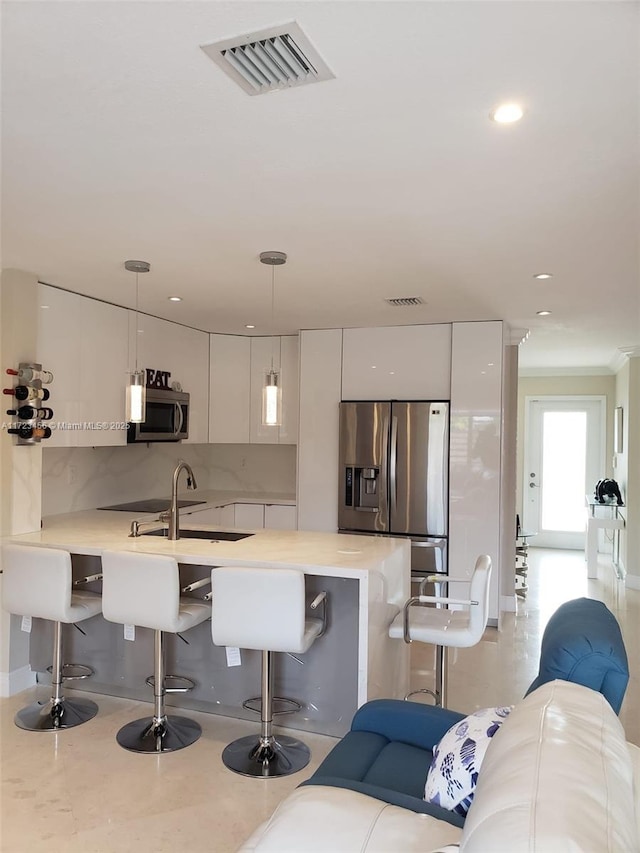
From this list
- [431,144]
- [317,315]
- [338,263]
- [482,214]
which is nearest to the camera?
[431,144]

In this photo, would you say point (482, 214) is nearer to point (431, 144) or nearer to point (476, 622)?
point (431, 144)

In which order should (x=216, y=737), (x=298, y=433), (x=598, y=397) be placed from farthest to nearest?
(x=598, y=397)
(x=298, y=433)
(x=216, y=737)

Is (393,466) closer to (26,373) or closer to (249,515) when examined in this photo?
(249,515)

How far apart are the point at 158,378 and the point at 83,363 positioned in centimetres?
95

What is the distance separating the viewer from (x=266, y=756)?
303cm

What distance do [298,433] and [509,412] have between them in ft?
6.26

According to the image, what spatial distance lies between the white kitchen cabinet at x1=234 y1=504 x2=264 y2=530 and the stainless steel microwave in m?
0.95

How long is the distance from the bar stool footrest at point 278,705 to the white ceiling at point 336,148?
233 cm

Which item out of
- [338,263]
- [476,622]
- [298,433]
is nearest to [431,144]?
[338,263]

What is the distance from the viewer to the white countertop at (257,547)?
3072mm

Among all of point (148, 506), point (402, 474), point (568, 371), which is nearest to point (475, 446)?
point (402, 474)

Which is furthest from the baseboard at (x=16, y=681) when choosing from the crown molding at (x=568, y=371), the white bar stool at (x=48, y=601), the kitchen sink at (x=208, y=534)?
the crown molding at (x=568, y=371)

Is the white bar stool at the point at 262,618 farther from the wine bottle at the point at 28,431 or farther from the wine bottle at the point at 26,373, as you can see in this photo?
the wine bottle at the point at 26,373

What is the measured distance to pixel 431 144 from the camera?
2092mm
